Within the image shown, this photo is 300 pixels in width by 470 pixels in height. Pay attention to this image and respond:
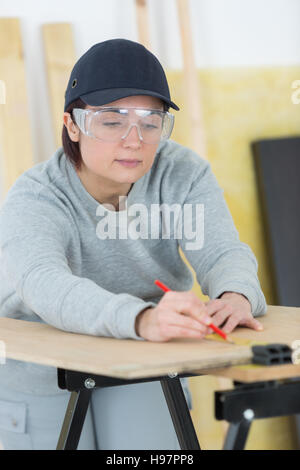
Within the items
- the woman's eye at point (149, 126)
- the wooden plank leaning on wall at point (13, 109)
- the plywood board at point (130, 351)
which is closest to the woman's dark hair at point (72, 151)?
the woman's eye at point (149, 126)

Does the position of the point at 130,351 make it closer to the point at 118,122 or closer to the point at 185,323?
the point at 185,323

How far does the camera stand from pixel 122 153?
161 centimetres

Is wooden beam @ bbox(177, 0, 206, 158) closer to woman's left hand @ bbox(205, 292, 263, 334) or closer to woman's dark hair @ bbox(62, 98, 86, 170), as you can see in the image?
woman's dark hair @ bbox(62, 98, 86, 170)

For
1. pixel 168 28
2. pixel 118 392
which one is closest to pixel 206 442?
pixel 118 392

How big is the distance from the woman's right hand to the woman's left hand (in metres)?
0.12

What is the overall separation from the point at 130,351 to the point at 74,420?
449mm

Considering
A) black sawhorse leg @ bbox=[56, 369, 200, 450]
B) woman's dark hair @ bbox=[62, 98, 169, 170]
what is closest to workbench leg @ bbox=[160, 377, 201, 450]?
black sawhorse leg @ bbox=[56, 369, 200, 450]

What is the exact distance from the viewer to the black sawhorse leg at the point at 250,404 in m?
1.09

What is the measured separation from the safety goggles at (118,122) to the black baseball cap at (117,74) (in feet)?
0.13

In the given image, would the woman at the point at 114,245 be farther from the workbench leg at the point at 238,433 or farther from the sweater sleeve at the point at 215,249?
the workbench leg at the point at 238,433

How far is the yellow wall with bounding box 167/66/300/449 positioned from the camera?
305 cm

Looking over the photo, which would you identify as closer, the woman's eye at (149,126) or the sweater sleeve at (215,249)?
the sweater sleeve at (215,249)

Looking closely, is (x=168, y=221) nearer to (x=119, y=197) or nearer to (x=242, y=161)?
(x=119, y=197)

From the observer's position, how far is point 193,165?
72.1 inches
